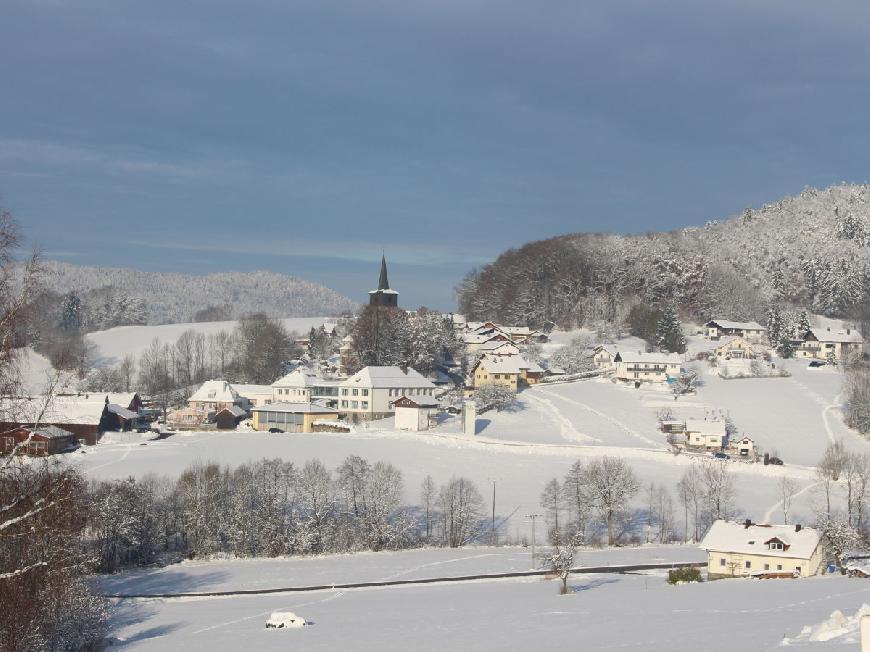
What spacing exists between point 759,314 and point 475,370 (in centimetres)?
5042

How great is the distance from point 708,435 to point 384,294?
56.9 metres

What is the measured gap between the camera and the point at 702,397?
74.3m

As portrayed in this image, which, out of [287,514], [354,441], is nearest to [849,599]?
[287,514]

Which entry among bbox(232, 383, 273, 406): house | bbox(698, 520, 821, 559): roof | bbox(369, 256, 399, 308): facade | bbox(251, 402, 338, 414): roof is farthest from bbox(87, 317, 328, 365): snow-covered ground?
bbox(698, 520, 821, 559): roof

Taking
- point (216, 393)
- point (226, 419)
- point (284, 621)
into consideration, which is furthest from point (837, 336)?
point (284, 621)

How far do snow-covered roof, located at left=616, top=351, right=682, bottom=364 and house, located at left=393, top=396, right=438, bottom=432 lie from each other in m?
23.2

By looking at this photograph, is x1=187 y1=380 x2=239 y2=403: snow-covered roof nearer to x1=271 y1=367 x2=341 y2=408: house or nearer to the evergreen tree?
x1=271 y1=367 x2=341 y2=408: house

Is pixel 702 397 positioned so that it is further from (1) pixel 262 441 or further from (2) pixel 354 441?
(1) pixel 262 441

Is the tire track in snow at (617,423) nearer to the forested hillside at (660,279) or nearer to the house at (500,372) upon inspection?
the house at (500,372)

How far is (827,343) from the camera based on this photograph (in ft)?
305

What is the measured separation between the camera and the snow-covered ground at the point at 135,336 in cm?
11362

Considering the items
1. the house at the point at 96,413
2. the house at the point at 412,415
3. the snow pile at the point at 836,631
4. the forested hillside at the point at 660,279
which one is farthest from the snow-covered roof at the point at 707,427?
the forested hillside at the point at 660,279

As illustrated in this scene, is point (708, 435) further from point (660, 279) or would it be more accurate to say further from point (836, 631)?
point (660, 279)

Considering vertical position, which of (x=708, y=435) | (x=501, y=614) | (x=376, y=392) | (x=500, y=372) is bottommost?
(x=501, y=614)
